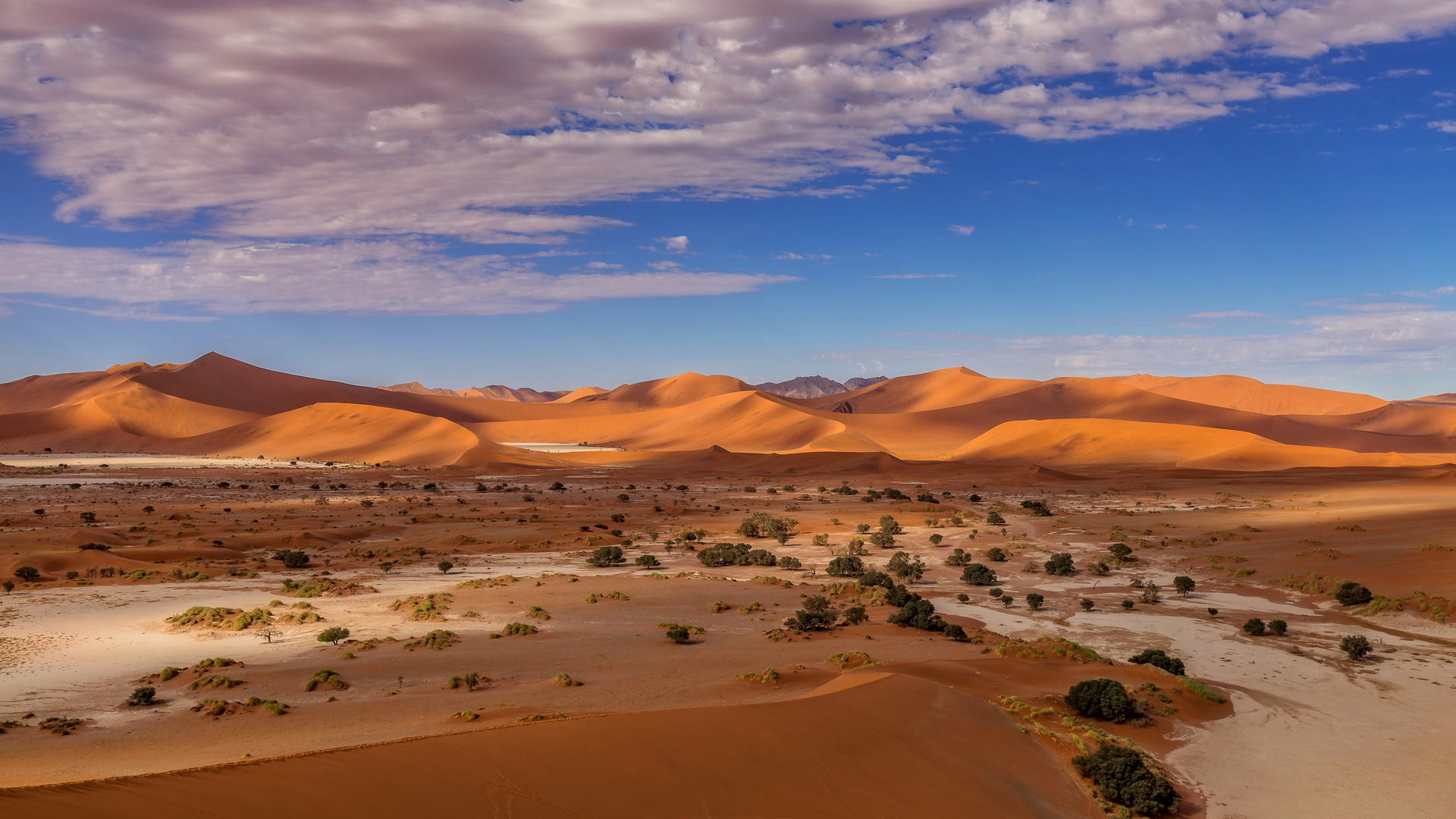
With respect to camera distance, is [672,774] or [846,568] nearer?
[672,774]

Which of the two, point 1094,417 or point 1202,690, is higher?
point 1094,417

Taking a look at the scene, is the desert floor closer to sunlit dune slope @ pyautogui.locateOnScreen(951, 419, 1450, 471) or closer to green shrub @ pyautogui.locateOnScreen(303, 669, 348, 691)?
green shrub @ pyautogui.locateOnScreen(303, 669, 348, 691)

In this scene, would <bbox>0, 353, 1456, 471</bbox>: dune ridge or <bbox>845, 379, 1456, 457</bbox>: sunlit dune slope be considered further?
<bbox>845, 379, 1456, 457</bbox>: sunlit dune slope

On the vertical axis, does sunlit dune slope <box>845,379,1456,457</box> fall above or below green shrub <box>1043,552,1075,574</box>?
above

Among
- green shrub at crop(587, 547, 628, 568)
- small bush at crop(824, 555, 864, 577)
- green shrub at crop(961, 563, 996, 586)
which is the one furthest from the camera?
green shrub at crop(587, 547, 628, 568)

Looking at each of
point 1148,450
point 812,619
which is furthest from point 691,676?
point 1148,450

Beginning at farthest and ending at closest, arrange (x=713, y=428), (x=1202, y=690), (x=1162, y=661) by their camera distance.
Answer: (x=713, y=428) → (x=1162, y=661) → (x=1202, y=690)

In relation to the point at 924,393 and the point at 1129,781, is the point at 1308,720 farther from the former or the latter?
the point at 924,393

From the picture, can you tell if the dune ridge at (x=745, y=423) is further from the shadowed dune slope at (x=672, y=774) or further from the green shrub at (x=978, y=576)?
the shadowed dune slope at (x=672, y=774)

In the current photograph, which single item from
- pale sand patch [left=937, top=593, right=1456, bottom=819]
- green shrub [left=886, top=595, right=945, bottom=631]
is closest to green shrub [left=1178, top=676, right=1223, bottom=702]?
pale sand patch [left=937, top=593, right=1456, bottom=819]
